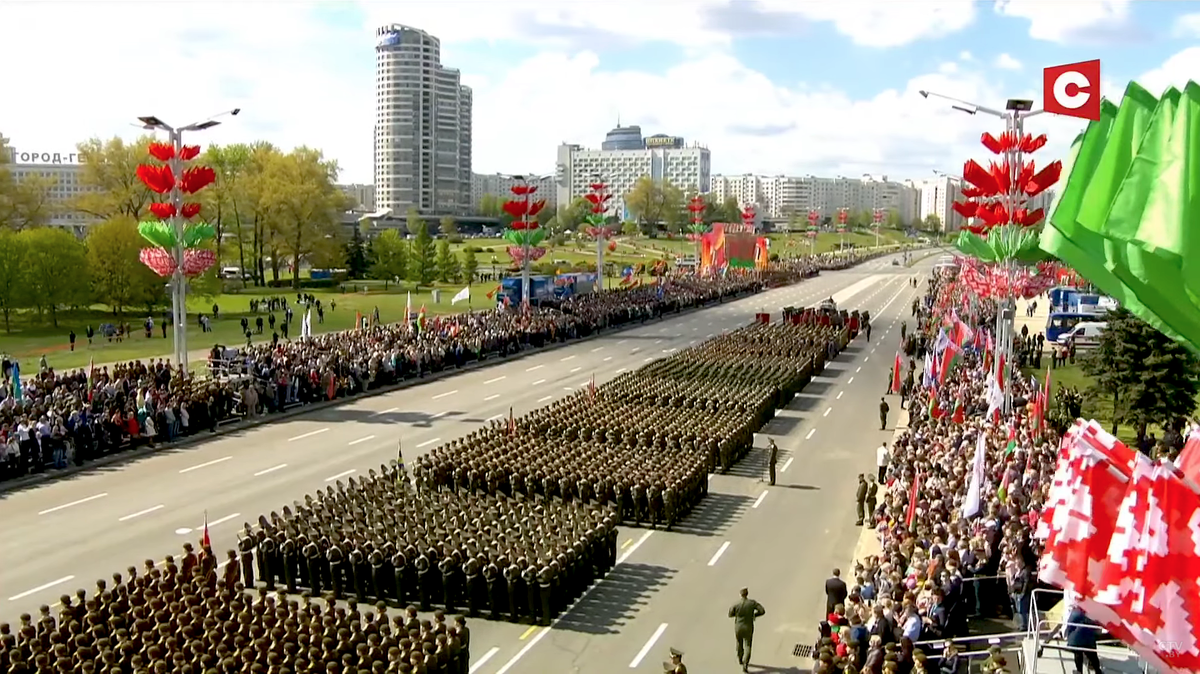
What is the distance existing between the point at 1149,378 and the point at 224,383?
24.3 meters

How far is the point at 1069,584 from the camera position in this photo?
262 inches

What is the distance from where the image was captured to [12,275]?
44719mm

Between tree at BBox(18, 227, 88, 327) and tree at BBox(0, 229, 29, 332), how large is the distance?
0.68 ft

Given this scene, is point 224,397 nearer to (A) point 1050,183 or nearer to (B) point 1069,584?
(A) point 1050,183

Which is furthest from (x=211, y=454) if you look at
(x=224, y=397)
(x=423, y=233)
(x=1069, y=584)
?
(x=423, y=233)

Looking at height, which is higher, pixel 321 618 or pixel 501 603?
pixel 321 618

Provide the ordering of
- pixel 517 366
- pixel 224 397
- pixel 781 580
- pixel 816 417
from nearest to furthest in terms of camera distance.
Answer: pixel 781 580, pixel 224 397, pixel 816 417, pixel 517 366

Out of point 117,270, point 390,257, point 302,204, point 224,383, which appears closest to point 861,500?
point 224,383

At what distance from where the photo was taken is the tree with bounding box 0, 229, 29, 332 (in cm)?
4459

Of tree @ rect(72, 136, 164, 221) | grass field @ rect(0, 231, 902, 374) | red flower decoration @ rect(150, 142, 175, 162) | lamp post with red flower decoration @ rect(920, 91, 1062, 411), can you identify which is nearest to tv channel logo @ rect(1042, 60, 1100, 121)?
lamp post with red flower decoration @ rect(920, 91, 1062, 411)

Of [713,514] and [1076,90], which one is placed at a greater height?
[1076,90]

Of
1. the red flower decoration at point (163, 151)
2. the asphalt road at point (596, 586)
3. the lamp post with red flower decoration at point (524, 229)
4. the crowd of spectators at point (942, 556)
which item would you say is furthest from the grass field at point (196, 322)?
the crowd of spectators at point (942, 556)

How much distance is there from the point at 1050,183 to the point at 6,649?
2377 cm

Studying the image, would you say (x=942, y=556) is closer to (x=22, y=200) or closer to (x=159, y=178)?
(x=159, y=178)
